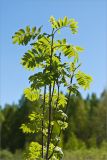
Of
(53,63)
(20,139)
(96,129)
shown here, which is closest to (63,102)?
(53,63)

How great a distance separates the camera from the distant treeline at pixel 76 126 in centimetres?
3934

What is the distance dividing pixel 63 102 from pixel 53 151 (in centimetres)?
61

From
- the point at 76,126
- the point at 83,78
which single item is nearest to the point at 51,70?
the point at 83,78

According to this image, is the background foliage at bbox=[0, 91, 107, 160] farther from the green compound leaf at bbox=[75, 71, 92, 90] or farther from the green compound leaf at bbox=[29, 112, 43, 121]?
the green compound leaf at bbox=[75, 71, 92, 90]

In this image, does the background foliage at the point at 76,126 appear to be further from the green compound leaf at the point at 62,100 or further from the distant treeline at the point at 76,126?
the green compound leaf at the point at 62,100

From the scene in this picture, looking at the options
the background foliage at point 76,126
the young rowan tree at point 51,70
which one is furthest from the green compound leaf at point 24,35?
the background foliage at point 76,126

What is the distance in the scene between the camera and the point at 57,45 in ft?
12.3

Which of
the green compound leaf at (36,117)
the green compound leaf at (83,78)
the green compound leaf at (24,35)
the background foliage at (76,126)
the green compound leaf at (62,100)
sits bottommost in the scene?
the green compound leaf at (36,117)

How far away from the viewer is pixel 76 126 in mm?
44438

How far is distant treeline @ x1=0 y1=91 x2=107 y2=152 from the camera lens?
1549 inches

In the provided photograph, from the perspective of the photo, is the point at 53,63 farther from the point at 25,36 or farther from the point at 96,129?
the point at 96,129

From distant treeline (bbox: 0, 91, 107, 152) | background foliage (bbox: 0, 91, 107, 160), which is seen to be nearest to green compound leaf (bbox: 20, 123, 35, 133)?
background foliage (bbox: 0, 91, 107, 160)

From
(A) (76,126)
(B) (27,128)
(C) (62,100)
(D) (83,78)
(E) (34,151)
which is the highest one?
(A) (76,126)

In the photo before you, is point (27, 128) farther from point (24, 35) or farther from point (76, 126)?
point (76, 126)
